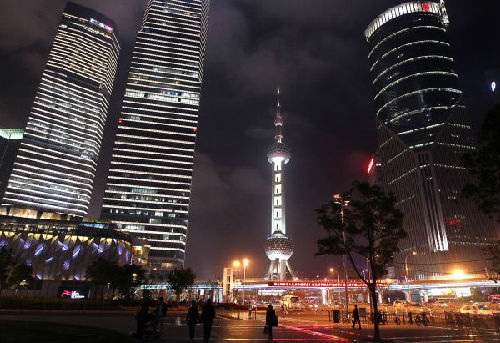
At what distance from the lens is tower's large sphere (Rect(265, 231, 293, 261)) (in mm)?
169500

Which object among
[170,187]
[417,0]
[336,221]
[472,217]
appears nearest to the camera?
[336,221]

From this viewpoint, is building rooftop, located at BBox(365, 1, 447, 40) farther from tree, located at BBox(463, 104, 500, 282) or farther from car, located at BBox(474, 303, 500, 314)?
tree, located at BBox(463, 104, 500, 282)

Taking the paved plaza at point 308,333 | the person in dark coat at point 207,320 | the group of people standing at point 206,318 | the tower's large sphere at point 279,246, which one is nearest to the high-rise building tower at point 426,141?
the tower's large sphere at point 279,246

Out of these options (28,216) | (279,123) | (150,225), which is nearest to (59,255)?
(28,216)

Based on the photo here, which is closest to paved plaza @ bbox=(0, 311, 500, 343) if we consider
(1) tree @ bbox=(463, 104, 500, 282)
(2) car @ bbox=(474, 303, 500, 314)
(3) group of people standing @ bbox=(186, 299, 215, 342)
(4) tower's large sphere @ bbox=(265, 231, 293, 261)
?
(3) group of people standing @ bbox=(186, 299, 215, 342)

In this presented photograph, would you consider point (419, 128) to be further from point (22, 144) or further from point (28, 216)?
point (22, 144)

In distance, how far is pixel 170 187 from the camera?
18288 centimetres

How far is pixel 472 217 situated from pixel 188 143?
140167mm

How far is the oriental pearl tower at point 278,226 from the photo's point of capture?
559 feet

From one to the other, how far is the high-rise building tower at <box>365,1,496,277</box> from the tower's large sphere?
2114 inches

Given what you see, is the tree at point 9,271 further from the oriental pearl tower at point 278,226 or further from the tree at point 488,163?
the oriental pearl tower at point 278,226

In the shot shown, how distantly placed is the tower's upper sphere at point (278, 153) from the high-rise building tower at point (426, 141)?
181 feet

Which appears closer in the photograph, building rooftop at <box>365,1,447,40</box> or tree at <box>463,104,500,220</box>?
tree at <box>463,104,500,220</box>

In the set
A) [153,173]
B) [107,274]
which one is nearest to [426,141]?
[153,173]
